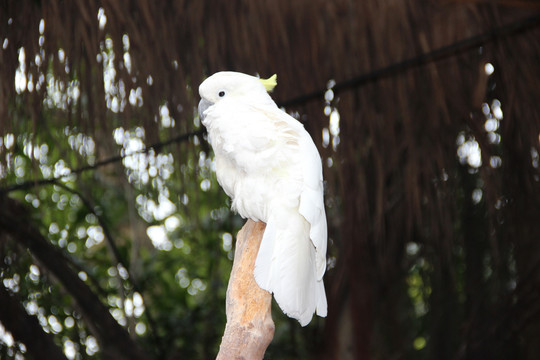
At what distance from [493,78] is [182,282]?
1809 millimetres

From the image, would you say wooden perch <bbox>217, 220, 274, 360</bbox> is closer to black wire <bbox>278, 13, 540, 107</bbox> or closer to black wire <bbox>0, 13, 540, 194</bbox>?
black wire <bbox>0, 13, 540, 194</bbox>

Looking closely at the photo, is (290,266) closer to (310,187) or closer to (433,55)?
(310,187)

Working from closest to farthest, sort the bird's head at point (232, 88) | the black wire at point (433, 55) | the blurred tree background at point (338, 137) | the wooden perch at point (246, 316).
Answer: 1. the wooden perch at point (246, 316)
2. the bird's head at point (232, 88)
3. the blurred tree background at point (338, 137)
4. the black wire at point (433, 55)

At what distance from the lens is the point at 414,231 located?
8.54ft

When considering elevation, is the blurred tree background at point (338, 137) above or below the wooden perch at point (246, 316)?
above

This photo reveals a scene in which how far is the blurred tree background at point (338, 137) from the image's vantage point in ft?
5.67

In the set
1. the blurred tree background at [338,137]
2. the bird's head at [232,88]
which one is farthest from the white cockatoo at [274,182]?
the blurred tree background at [338,137]

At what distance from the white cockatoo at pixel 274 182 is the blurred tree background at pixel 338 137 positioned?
0.57 meters

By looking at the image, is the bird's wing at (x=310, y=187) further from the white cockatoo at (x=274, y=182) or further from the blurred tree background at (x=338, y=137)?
the blurred tree background at (x=338, y=137)

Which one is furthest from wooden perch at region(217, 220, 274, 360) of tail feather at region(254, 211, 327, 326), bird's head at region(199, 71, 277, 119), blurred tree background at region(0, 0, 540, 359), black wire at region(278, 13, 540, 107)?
black wire at region(278, 13, 540, 107)

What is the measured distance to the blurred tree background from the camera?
5.67 feet

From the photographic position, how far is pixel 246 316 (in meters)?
1.05

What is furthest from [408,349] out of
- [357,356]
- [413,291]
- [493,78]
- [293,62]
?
[293,62]

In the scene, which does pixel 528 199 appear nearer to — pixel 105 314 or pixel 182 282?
pixel 105 314
